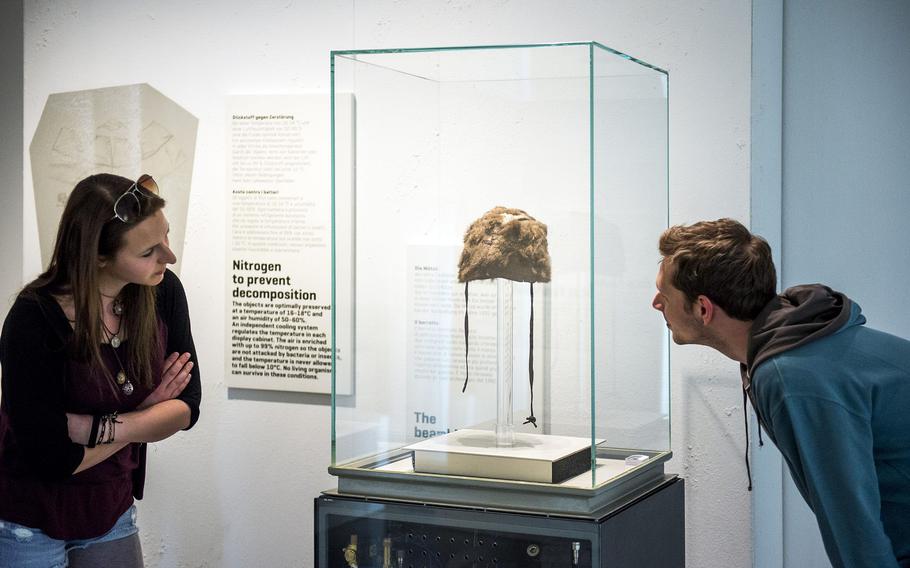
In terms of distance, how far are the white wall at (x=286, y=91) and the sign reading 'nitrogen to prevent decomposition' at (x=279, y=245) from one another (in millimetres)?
73

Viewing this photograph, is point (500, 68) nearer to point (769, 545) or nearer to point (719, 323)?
point (719, 323)

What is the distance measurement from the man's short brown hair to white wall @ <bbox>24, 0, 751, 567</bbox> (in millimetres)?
922

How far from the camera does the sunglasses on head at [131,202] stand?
2.79 meters

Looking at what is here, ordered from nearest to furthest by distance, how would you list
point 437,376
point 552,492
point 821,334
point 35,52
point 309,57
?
point 821,334 → point 552,492 → point 437,376 → point 309,57 → point 35,52

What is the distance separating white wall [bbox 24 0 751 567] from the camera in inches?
132

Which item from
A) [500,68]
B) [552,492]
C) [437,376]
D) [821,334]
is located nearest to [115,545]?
[437,376]

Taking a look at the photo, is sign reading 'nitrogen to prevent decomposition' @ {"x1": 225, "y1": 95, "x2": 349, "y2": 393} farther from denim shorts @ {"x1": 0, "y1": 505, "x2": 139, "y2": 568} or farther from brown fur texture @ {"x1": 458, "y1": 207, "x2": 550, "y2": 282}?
brown fur texture @ {"x1": 458, "y1": 207, "x2": 550, "y2": 282}

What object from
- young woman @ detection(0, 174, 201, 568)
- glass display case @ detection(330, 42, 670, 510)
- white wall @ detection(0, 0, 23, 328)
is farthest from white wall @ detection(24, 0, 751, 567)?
young woman @ detection(0, 174, 201, 568)

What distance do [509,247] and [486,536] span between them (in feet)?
2.32

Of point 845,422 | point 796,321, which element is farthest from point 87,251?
point 845,422

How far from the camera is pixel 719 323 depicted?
2469 millimetres

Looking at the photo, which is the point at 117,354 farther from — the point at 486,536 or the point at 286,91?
the point at 286,91

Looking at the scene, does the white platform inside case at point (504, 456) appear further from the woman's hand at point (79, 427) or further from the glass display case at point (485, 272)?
the woman's hand at point (79, 427)

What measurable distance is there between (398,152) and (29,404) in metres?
1.16
